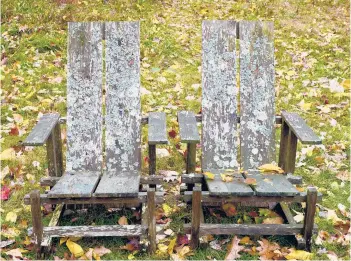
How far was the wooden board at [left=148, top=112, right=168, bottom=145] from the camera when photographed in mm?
2789

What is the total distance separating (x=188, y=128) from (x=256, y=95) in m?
0.72

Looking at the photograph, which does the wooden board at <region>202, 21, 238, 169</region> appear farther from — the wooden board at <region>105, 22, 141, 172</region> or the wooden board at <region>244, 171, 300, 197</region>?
the wooden board at <region>105, 22, 141, 172</region>

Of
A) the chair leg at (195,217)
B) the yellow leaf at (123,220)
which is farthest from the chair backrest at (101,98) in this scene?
the chair leg at (195,217)

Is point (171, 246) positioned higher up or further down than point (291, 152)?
further down

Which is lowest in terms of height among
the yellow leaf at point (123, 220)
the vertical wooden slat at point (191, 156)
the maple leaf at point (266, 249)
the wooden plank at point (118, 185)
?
the maple leaf at point (266, 249)

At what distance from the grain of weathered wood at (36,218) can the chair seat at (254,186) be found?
102cm

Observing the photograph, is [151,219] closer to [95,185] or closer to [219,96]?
[95,185]

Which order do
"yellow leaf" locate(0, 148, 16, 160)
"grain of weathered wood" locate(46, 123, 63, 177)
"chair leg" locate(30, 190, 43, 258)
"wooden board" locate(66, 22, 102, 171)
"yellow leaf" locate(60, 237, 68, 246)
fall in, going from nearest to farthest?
"chair leg" locate(30, 190, 43, 258) → "yellow leaf" locate(60, 237, 68, 246) → "grain of weathered wood" locate(46, 123, 63, 177) → "wooden board" locate(66, 22, 102, 171) → "yellow leaf" locate(0, 148, 16, 160)

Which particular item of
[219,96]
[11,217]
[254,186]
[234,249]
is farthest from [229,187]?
[11,217]

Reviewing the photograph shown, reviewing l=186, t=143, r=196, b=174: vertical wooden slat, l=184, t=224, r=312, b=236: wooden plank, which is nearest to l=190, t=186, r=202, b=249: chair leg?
l=184, t=224, r=312, b=236: wooden plank

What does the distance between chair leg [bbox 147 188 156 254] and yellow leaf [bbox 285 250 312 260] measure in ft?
2.72

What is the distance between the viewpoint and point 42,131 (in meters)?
2.89

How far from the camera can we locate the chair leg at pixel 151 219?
2.68 m

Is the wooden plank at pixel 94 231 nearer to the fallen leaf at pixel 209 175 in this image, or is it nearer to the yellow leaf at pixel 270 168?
the fallen leaf at pixel 209 175
